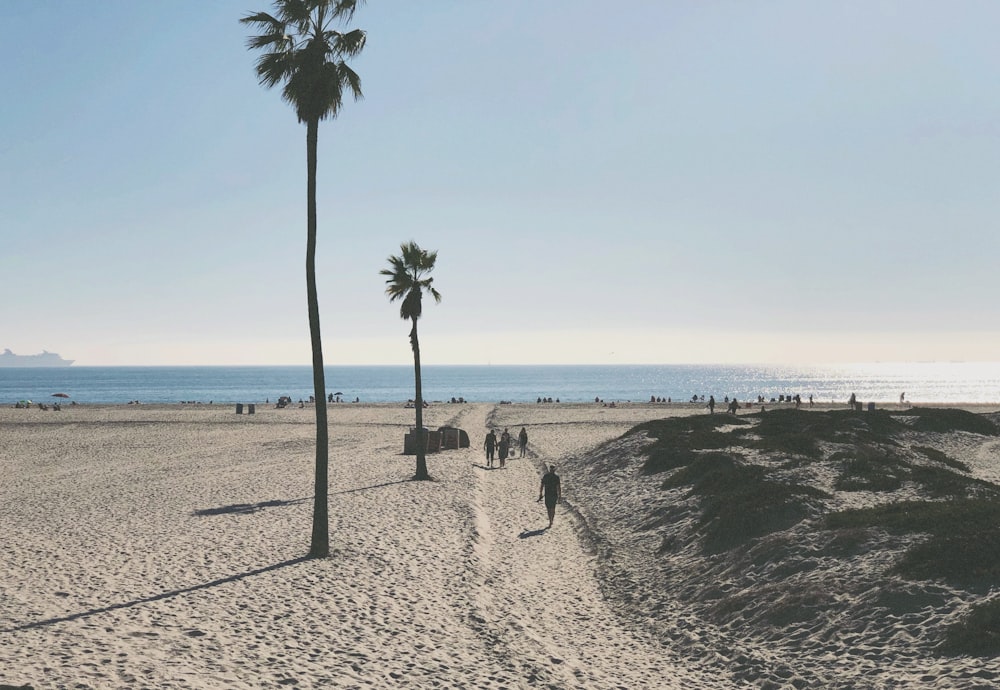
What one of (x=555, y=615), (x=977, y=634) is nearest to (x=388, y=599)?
(x=555, y=615)

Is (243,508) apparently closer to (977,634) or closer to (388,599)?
(388,599)

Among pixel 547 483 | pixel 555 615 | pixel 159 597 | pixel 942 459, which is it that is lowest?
pixel 555 615

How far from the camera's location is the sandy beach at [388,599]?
1065cm

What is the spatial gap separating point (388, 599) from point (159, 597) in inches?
173

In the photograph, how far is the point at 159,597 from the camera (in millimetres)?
13789

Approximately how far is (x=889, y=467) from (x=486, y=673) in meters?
18.9

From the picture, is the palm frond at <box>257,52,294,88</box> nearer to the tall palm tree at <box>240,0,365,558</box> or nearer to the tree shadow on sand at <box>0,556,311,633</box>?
the tall palm tree at <box>240,0,365,558</box>

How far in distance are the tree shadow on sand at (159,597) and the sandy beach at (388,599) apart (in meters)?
0.07

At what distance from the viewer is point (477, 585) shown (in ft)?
51.0

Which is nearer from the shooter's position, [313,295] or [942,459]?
[313,295]

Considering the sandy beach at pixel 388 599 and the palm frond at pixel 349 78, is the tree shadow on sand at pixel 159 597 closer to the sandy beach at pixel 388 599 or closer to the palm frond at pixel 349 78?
the sandy beach at pixel 388 599

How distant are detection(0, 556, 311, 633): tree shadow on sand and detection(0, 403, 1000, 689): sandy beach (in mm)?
67

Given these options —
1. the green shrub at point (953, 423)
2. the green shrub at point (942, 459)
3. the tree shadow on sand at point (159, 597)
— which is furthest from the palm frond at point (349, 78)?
the green shrub at point (953, 423)

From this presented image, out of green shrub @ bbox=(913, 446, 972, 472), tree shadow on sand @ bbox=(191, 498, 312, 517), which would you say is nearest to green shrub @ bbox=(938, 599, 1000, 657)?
tree shadow on sand @ bbox=(191, 498, 312, 517)
